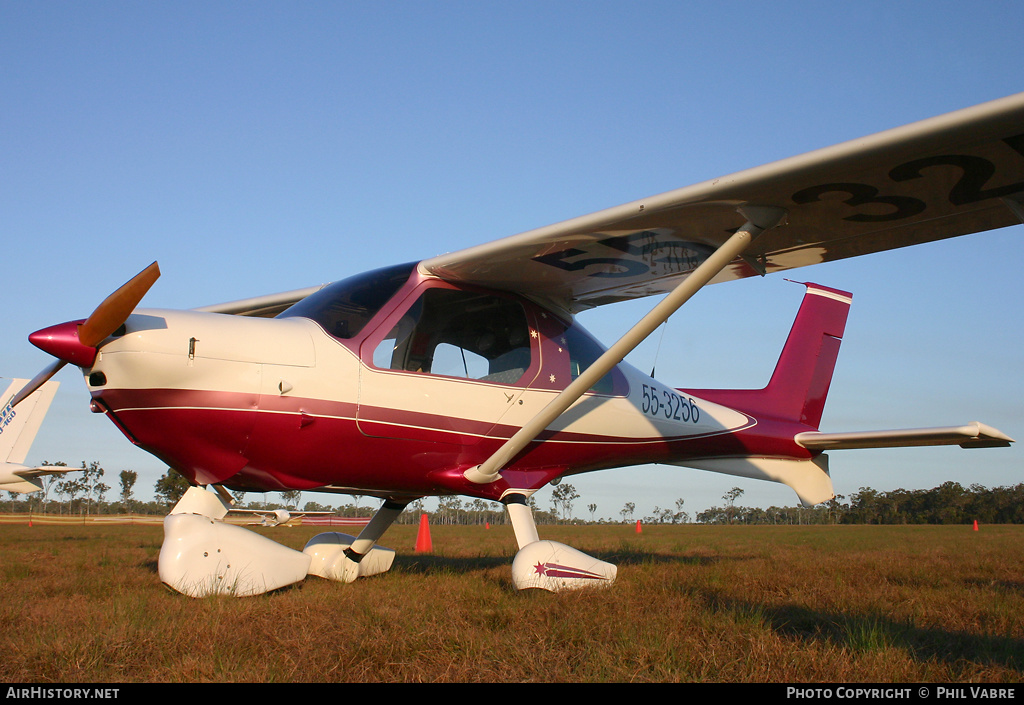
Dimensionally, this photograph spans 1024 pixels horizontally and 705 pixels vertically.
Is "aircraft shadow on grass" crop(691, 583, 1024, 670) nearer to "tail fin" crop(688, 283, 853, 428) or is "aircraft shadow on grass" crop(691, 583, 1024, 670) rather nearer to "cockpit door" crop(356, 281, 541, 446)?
"cockpit door" crop(356, 281, 541, 446)

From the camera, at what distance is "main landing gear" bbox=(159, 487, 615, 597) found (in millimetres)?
4711

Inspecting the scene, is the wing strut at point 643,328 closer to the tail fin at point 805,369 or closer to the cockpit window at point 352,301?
the cockpit window at point 352,301

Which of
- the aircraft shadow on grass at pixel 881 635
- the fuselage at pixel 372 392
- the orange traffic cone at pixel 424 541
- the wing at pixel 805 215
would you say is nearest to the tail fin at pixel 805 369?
the fuselage at pixel 372 392

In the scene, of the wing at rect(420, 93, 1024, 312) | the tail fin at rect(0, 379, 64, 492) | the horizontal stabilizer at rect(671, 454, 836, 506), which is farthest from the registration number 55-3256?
the tail fin at rect(0, 379, 64, 492)

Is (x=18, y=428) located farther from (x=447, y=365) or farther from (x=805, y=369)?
(x=805, y=369)

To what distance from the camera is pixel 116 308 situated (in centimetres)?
411

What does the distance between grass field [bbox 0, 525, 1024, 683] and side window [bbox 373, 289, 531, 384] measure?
5.47 feet

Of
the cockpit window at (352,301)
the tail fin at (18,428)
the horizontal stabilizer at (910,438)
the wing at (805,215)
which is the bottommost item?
the tail fin at (18,428)

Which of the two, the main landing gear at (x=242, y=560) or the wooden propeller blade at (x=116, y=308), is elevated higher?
the wooden propeller blade at (x=116, y=308)

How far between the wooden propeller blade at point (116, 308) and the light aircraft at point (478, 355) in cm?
1

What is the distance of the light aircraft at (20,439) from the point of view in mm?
20641

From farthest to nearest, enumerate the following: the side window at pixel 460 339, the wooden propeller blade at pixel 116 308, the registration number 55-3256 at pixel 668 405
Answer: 1. the registration number 55-3256 at pixel 668 405
2. the side window at pixel 460 339
3. the wooden propeller blade at pixel 116 308

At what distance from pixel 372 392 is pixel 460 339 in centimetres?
95

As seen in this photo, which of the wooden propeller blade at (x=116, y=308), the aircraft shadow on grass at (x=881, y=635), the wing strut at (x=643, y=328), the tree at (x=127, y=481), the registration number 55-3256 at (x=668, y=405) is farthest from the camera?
the tree at (x=127, y=481)
